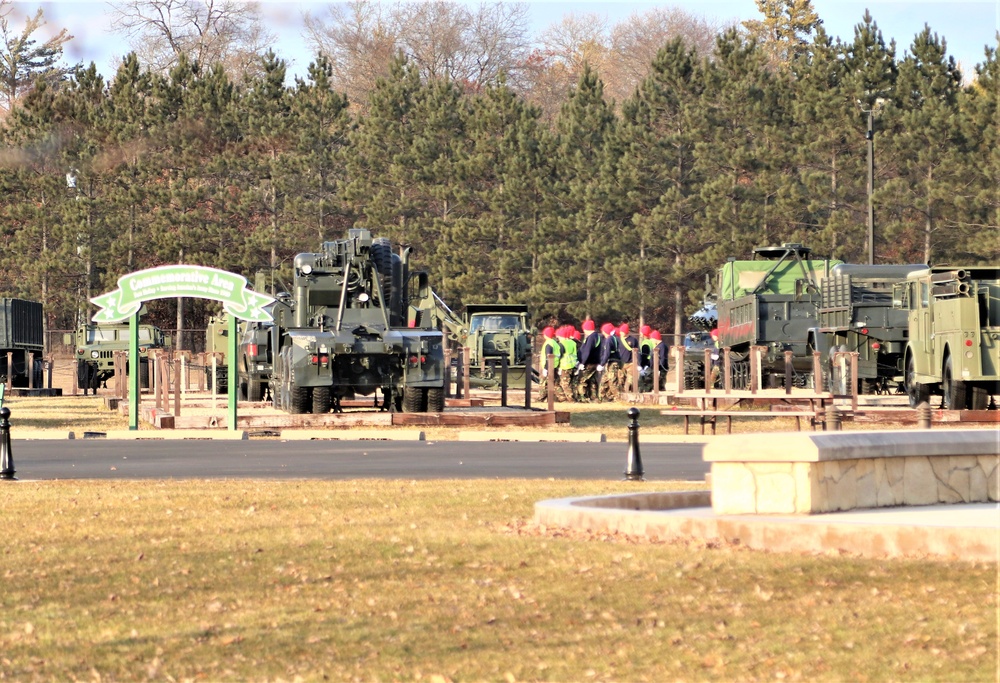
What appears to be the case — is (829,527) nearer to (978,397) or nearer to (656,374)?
(978,397)

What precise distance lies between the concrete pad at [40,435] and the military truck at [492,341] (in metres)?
18.0

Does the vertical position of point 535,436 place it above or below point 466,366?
below

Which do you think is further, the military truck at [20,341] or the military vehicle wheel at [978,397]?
the military truck at [20,341]

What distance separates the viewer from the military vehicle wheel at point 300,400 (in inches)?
1175

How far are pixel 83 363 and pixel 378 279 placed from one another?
23.0 meters

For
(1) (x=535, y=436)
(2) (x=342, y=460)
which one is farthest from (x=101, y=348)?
(2) (x=342, y=460)

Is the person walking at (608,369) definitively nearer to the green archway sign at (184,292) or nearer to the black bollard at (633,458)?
the green archway sign at (184,292)

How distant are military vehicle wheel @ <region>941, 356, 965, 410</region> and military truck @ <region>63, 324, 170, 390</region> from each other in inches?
1079

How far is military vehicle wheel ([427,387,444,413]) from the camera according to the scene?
30.3 metres

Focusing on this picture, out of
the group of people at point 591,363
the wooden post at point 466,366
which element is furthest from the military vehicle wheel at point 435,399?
the group of people at point 591,363

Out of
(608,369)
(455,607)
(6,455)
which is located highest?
(608,369)

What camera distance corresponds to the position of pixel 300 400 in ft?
98.5

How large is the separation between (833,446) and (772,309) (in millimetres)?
28008

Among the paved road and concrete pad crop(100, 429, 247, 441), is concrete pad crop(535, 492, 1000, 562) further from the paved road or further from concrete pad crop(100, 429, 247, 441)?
concrete pad crop(100, 429, 247, 441)
